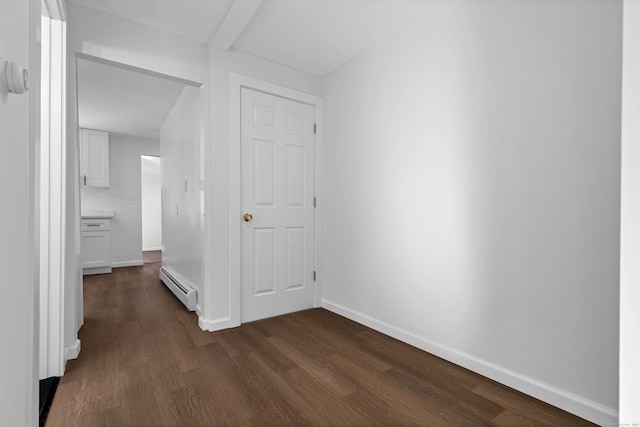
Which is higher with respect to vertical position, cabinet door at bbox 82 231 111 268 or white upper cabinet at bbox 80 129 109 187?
white upper cabinet at bbox 80 129 109 187

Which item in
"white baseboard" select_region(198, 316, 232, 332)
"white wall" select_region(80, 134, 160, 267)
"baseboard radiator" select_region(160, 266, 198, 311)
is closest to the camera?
"white baseboard" select_region(198, 316, 232, 332)

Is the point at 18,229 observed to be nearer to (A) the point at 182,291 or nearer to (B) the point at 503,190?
(B) the point at 503,190

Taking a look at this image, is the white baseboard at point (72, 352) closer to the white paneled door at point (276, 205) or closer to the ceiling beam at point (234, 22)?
the white paneled door at point (276, 205)

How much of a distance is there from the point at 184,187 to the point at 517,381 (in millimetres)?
3598

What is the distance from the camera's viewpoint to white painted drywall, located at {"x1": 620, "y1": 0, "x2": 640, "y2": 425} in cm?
89

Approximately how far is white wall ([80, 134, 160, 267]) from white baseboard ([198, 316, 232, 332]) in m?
3.80

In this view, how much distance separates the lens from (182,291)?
3197 millimetres

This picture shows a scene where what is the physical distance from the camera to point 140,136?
5.53 metres

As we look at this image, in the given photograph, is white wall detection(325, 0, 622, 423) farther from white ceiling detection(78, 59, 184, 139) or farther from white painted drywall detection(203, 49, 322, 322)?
white ceiling detection(78, 59, 184, 139)

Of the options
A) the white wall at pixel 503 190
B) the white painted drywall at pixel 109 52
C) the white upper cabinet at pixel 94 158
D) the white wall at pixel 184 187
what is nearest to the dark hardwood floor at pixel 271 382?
the white wall at pixel 503 190

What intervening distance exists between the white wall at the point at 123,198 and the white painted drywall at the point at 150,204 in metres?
2.28

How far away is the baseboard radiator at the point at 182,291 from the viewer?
299 centimetres

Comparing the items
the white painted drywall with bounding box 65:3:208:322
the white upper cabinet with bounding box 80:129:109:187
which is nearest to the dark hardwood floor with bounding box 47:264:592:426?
the white painted drywall with bounding box 65:3:208:322

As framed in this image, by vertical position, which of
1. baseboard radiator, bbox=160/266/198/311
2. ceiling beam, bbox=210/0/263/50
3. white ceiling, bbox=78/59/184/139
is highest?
white ceiling, bbox=78/59/184/139
